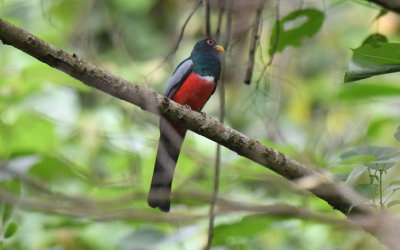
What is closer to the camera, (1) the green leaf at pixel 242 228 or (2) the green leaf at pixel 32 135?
(1) the green leaf at pixel 242 228

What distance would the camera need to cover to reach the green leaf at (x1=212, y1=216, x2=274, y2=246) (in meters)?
2.99

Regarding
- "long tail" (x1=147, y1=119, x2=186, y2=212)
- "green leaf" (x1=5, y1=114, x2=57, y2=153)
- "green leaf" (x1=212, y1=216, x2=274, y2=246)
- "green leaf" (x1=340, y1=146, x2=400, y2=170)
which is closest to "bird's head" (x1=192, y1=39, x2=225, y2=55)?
"long tail" (x1=147, y1=119, x2=186, y2=212)

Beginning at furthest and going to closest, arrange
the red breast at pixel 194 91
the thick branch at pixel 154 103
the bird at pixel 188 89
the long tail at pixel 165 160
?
1. the red breast at pixel 194 91
2. the bird at pixel 188 89
3. the long tail at pixel 165 160
4. the thick branch at pixel 154 103

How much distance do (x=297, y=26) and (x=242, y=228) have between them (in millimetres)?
1137

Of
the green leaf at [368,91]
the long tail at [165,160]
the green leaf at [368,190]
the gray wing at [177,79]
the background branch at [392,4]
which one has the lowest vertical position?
the long tail at [165,160]

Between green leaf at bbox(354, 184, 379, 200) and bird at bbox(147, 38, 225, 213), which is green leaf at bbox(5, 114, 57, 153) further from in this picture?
green leaf at bbox(354, 184, 379, 200)

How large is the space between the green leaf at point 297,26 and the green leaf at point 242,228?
0.92 m

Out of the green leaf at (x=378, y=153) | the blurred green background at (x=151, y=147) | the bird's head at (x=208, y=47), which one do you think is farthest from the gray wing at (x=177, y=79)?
the green leaf at (x=378, y=153)

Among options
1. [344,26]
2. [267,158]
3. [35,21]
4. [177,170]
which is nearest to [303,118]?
[344,26]

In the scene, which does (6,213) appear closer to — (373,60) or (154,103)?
(154,103)

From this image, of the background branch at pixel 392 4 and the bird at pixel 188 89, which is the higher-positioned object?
the background branch at pixel 392 4

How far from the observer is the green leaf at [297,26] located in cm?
288

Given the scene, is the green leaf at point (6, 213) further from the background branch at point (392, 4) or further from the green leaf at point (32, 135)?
the background branch at point (392, 4)

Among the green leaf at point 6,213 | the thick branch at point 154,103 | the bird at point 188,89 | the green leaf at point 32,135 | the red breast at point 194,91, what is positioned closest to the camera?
the thick branch at point 154,103
